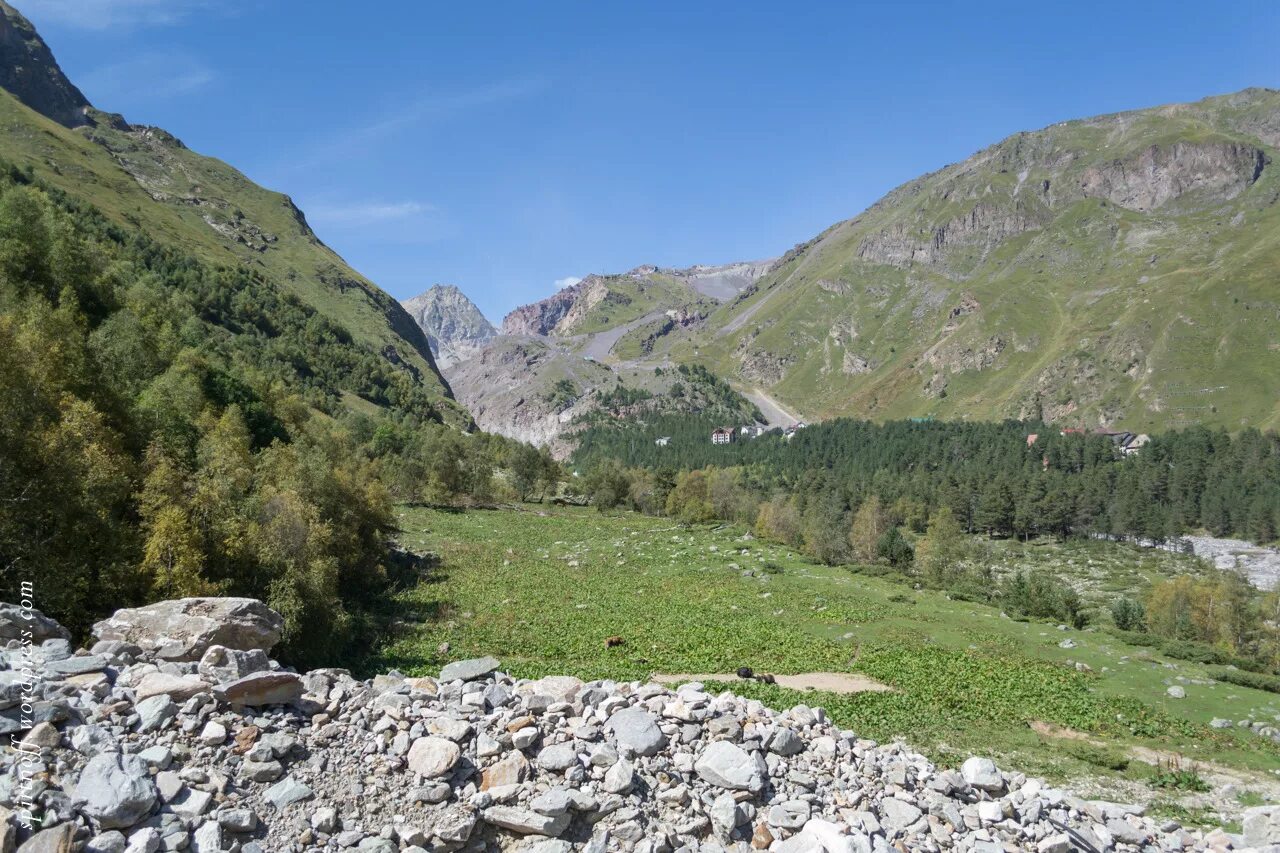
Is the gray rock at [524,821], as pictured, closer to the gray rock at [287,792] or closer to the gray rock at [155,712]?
the gray rock at [287,792]

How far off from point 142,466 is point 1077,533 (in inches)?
7071

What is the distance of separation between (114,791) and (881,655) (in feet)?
104

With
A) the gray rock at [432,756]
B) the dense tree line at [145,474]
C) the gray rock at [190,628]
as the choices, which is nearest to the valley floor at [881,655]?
the dense tree line at [145,474]

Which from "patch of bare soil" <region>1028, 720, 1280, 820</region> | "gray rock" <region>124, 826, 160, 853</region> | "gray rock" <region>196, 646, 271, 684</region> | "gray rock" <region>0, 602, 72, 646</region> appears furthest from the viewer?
"patch of bare soil" <region>1028, 720, 1280, 820</region>

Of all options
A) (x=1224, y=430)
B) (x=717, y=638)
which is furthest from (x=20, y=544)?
(x=1224, y=430)

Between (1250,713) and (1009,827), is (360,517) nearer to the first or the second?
(1009,827)

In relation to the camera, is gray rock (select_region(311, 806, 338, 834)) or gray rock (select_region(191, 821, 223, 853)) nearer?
gray rock (select_region(191, 821, 223, 853))

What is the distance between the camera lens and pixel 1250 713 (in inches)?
1054

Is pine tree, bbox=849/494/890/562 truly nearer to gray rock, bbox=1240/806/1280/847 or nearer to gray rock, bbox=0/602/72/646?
gray rock, bbox=1240/806/1280/847

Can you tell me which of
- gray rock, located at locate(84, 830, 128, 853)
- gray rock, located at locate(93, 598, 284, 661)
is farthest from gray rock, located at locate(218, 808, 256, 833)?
gray rock, located at locate(93, 598, 284, 661)

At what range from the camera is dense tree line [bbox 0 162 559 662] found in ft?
68.0

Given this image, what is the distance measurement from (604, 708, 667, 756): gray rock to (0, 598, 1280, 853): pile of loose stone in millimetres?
47

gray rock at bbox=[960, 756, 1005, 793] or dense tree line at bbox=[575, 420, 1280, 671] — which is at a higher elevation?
gray rock at bbox=[960, 756, 1005, 793]

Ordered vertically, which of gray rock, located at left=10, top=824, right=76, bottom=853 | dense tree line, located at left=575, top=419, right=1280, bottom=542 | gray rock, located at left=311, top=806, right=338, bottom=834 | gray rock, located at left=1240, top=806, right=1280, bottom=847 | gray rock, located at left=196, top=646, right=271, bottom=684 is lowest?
dense tree line, located at left=575, top=419, right=1280, bottom=542
